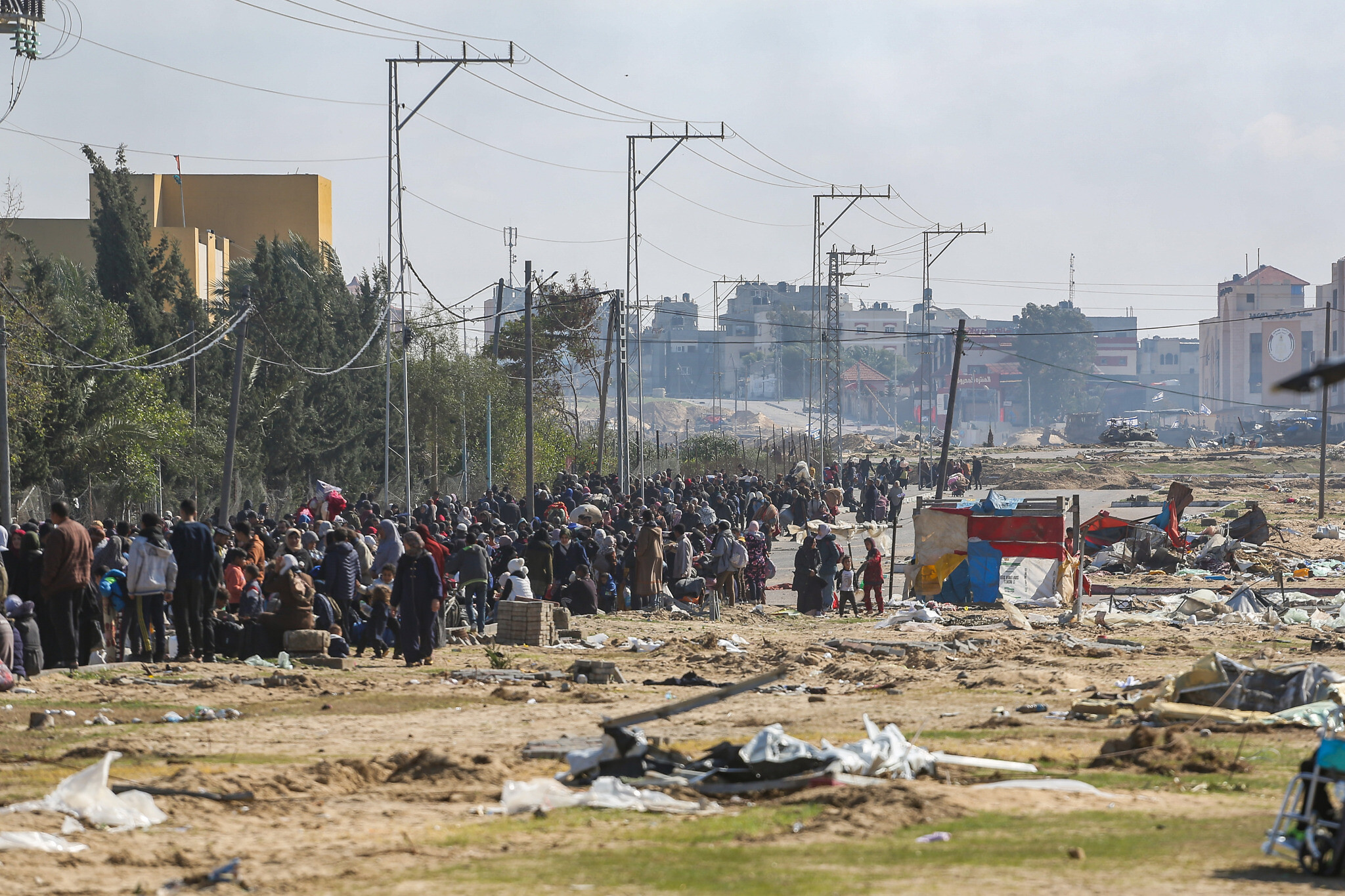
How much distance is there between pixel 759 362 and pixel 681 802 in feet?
559

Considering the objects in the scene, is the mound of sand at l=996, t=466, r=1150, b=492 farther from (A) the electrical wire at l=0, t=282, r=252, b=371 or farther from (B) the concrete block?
(B) the concrete block

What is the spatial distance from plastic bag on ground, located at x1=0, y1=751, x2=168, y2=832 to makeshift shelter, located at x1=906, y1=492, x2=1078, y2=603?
17.1 m

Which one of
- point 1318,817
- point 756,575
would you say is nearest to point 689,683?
point 1318,817

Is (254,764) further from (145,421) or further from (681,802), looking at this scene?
(145,421)

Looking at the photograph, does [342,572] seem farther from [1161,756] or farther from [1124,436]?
[1124,436]

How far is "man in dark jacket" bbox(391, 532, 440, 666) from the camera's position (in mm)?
16125

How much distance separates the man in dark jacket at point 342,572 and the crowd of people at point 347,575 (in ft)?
0.07

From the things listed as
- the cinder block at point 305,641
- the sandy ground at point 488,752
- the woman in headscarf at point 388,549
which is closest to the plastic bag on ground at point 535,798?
the sandy ground at point 488,752

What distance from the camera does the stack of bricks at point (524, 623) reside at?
18.5 m

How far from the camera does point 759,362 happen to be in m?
179

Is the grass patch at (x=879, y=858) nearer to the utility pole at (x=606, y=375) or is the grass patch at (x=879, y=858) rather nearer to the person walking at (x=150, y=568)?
the person walking at (x=150, y=568)

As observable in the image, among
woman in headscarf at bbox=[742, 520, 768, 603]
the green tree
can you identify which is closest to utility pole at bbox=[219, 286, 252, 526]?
woman in headscarf at bbox=[742, 520, 768, 603]

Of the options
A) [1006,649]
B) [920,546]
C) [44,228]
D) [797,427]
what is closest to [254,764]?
[1006,649]

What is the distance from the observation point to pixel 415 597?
639 inches
